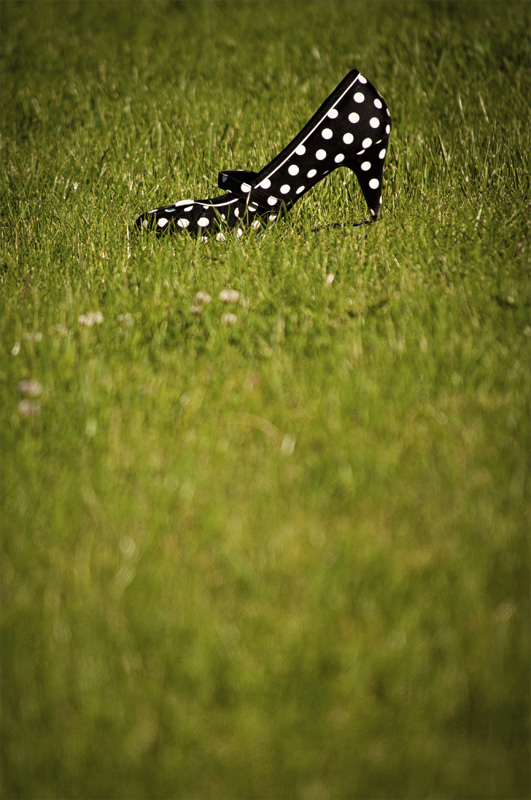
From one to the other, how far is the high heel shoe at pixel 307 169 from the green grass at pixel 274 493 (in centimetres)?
15

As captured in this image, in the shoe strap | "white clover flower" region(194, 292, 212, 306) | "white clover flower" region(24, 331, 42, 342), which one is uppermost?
the shoe strap

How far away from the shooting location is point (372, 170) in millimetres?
3545

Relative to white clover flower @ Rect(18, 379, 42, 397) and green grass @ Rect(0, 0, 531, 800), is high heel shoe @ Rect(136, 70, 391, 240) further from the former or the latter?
white clover flower @ Rect(18, 379, 42, 397)

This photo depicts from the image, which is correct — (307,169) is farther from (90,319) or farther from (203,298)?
(90,319)

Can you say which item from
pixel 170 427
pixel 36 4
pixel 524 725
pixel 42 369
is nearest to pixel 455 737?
pixel 524 725

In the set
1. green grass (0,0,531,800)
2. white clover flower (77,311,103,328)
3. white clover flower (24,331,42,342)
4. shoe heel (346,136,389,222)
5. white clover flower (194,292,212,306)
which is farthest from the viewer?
shoe heel (346,136,389,222)

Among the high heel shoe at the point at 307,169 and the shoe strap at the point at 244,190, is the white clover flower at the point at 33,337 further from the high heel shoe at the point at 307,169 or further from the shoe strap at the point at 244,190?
the shoe strap at the point at 244,190

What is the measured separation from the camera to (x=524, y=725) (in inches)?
56.5

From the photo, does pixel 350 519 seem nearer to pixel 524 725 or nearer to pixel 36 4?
pixel 524 725

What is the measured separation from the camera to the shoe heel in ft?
11.6

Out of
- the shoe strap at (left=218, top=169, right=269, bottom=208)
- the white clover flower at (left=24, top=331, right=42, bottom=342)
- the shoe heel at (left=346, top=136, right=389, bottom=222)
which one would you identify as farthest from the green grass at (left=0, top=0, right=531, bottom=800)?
the shoe strap at (left=218, top=169, right=269, bottom=208)

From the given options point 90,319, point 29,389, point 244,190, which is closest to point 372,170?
point 244,190

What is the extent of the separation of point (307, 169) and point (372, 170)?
336mm

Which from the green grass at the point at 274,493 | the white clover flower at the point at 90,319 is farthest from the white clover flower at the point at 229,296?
the white clover flower at the point at 90,319
